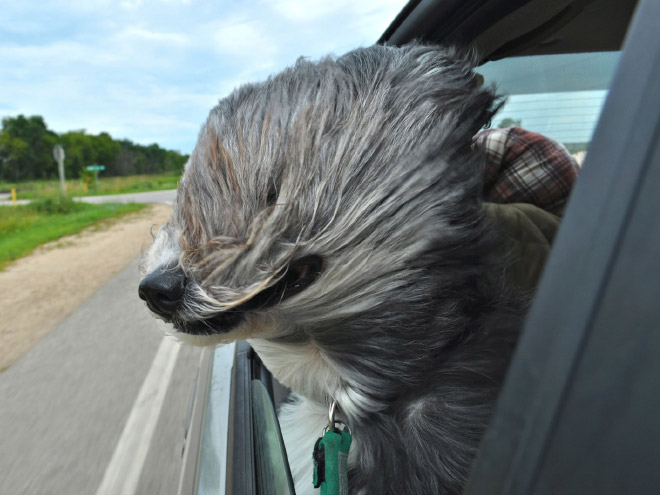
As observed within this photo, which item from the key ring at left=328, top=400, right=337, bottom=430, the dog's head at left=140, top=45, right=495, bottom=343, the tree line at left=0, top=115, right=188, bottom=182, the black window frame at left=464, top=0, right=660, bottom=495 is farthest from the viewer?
the tree line at left=0, top=115, right=188, bottom=182

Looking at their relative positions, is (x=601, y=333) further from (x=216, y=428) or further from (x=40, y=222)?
(x=40, y=222)

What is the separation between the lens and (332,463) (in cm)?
112

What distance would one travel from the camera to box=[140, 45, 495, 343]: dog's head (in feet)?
3.23

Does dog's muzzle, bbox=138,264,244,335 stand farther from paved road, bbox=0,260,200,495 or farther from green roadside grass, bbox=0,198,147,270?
green roadside grass, bbox=0,198,147,270

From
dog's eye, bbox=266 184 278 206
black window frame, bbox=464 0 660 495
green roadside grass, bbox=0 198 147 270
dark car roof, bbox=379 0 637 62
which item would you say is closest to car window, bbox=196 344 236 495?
dog's eye, bbox=266 184 278 206

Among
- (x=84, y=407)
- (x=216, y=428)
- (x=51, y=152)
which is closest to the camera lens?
(x=216, y=428)

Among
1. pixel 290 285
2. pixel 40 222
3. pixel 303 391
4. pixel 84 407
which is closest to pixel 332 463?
pixel 303 391

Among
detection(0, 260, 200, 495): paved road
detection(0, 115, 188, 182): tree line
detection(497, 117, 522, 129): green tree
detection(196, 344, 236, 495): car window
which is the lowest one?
detection(0, 115, 188, 182): tree line

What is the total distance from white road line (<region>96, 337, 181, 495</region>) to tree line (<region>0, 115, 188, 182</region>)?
185 feet

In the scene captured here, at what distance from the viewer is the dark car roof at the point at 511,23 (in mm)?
1494

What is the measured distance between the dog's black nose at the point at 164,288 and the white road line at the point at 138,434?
131 centimetres

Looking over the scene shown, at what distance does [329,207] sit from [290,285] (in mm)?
191

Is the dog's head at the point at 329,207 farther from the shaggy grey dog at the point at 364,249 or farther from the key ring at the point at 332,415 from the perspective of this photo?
the key ring at the point at 332,415

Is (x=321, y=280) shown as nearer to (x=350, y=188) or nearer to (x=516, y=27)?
(x=350, y=188)
